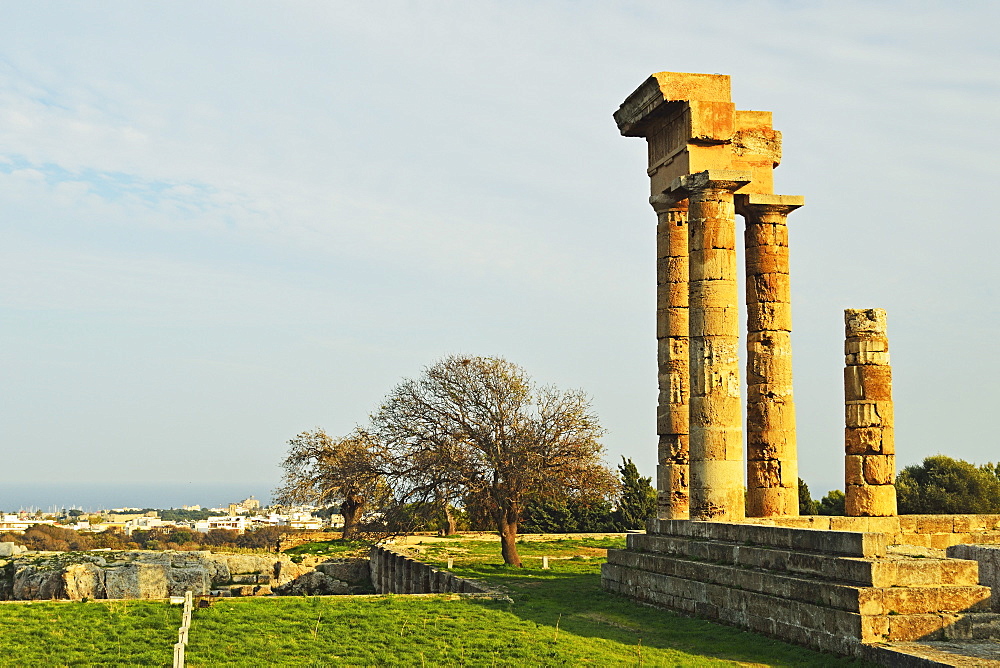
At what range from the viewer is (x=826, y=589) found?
1423cm

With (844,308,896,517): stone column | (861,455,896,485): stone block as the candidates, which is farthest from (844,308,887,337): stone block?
(861,455,896,485): stone block

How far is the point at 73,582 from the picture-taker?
27234 millimetres

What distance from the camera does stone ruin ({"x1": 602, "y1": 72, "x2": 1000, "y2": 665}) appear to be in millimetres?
16953

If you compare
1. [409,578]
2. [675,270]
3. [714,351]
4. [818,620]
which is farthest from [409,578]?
[818,620]

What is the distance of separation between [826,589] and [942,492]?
2739cm

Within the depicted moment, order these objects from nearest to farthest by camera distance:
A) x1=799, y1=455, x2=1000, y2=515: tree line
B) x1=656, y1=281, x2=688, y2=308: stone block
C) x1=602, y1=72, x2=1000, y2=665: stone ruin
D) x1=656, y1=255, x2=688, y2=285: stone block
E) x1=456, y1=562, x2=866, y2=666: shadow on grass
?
x1=456, y1=562, x2=866, y2=666: shadow on grass → x1=602, y1=72, x2=1000, y2=665: stone ruin → x1=656, y1=281, x2=688, y2=308: stone block → x1=656, y1=255, x2=688, y2=285: stone block → x1=799, y1=455, x2=1000, y2=515: tree line

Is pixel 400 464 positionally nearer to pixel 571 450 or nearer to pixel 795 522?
pixel 571 450

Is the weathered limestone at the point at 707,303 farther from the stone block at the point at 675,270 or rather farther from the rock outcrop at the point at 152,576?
the rock outcrop at the point at 152,576

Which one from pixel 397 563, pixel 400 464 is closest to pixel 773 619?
pixel 400 464

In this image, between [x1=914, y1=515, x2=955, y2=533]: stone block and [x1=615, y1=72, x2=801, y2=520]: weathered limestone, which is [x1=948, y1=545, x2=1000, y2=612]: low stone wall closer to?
[x1=615, y1=72, x2=801, y2=520]: weathered limestone

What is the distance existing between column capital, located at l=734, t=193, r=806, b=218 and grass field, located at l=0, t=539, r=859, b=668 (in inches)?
401

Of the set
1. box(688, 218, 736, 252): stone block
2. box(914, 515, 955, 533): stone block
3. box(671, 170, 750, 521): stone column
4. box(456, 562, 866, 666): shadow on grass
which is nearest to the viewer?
box(456, 562, 866, 666): shadow on grass

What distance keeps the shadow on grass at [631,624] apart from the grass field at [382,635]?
26 mm

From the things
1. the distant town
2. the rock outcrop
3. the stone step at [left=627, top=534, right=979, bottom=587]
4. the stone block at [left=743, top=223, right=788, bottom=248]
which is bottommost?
the distant town
